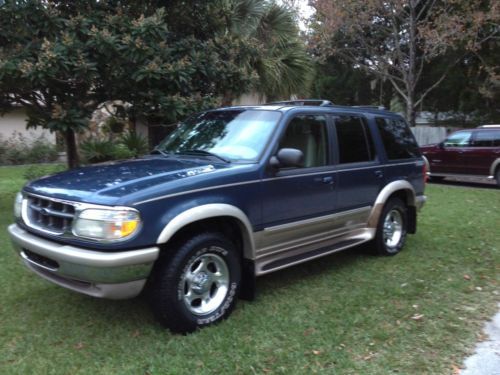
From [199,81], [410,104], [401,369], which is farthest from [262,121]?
[410,104]

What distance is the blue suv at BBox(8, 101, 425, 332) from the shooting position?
144 inches

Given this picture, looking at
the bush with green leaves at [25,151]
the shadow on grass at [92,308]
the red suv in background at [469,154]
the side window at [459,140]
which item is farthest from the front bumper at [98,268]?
the bush with green leaves at [25,151]

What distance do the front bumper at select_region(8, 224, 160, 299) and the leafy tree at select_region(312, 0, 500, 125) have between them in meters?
15.3

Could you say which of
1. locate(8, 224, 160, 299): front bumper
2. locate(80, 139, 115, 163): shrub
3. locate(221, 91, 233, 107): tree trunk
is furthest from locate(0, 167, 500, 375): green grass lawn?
locate(80, 139, 115, 163): shrub

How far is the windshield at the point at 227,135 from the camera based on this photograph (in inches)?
188

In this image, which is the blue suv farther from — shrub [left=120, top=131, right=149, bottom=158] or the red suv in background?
the red suv in background

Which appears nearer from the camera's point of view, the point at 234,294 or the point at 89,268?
the point at 89,268

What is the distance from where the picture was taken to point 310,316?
4.43m

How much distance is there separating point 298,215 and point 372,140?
1.78 meters

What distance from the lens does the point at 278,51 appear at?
14102mm

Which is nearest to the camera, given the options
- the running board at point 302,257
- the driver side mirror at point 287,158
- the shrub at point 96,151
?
the driver side mirror at point 287,158

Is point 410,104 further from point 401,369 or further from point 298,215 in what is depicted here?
point 401,369

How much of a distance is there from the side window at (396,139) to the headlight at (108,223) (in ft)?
12.3

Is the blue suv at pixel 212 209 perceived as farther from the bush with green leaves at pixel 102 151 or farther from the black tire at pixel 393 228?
the bush with green leaves at pixel 102 151
